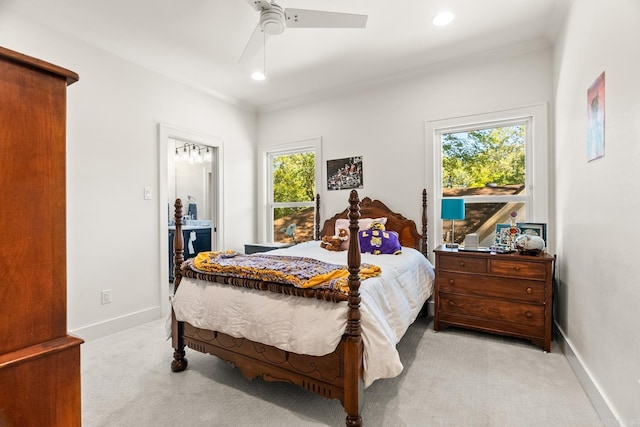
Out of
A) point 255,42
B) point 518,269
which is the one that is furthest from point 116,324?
point 518,269

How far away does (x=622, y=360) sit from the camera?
149 centimetres

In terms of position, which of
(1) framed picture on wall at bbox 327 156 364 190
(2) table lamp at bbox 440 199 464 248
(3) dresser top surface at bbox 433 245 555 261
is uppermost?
(1) framed picture on wall at bbox 327 156 364 190

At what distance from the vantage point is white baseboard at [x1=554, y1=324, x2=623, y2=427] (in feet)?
5.18

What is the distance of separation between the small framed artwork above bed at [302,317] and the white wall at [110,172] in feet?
3.72

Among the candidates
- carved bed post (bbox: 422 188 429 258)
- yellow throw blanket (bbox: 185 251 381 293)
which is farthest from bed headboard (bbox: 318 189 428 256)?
yellow throw blanket (bbox: 185 251 381 293)

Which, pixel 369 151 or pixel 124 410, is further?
pixel 369 151

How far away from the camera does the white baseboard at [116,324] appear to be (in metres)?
2.78

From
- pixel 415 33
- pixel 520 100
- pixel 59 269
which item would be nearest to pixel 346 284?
pixel 59 269

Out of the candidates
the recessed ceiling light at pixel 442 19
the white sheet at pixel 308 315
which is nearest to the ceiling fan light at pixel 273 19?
the recessed ceiling light at pixel 442 19

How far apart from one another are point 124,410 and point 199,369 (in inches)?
20.3

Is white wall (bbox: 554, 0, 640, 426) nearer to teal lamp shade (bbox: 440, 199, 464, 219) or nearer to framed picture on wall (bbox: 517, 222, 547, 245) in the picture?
framed picture on wall (bbox: 517, 222, 547, 245)

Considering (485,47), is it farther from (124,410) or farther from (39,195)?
(124,410)

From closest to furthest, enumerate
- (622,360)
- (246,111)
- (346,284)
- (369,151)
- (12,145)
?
(12,145) < (622,360) < (346,284) < (369,151) < (246,111)

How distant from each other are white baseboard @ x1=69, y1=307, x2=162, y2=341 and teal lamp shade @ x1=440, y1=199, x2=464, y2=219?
3.10 meters
